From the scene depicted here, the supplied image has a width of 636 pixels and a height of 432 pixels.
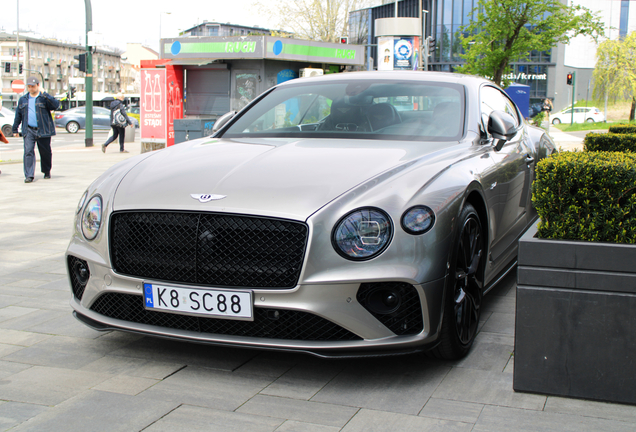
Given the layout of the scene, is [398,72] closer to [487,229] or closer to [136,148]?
[487,229]

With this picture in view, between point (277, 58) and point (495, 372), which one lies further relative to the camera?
point (277, 58)

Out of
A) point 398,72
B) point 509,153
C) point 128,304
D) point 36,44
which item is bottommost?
point 128,304

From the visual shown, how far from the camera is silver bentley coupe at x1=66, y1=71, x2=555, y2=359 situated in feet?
9.48

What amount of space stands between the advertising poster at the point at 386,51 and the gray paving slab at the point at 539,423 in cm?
1861

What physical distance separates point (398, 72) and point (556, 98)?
7121cm

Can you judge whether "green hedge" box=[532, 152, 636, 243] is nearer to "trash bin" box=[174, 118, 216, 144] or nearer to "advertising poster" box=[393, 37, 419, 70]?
"trash bin" box=[174, 118, 216, 144]

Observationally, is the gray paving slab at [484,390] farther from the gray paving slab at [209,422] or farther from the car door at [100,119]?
the car door at [100,119]

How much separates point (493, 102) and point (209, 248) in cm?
279

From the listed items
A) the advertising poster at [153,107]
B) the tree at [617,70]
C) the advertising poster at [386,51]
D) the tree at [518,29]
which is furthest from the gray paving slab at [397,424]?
the tree at [617,70]

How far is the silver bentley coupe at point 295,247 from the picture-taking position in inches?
114

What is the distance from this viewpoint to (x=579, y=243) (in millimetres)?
2850

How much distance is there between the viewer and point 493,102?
4.96 meters

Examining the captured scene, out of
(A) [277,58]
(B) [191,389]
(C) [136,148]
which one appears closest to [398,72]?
(B) [191,389]

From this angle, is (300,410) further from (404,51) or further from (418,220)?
(404,51)
